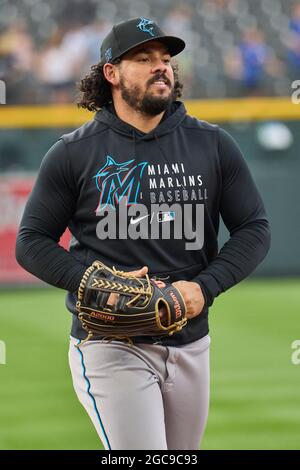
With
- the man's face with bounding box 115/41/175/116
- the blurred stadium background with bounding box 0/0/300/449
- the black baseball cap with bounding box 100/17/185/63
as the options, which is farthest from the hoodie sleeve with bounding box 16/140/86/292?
the blurred stadium background with bounding box 0/0/300/449

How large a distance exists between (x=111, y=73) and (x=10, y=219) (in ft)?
29.6

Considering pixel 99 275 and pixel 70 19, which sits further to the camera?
pixel 70 19

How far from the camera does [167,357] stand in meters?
4.00

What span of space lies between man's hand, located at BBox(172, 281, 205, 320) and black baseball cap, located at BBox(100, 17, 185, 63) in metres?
0.97

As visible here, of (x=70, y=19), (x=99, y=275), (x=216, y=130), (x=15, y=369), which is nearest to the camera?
(x=99, y=275)

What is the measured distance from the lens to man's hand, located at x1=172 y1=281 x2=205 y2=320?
3.93 meters

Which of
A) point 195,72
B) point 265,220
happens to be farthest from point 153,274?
point 195,72

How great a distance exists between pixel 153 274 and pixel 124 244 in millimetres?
167

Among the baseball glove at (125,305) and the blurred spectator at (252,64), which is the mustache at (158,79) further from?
the blurred spectator at (252,64)

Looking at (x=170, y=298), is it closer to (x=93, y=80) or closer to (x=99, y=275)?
(x=99, y=275)

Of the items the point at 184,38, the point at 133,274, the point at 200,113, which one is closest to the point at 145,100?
the point at 133,274

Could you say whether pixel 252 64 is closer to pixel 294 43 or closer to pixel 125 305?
pixel 294 43

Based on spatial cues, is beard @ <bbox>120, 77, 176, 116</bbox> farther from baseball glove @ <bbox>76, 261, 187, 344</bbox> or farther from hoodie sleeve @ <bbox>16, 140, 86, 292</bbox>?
baseball glove @ <bbox>76, 261, 187, 344</bbox>

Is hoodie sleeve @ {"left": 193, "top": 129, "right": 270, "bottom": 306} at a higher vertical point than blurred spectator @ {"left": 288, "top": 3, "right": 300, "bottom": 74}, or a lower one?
lower
